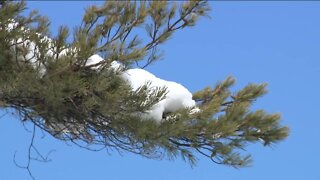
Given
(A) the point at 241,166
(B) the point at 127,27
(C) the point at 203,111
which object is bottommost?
(A) the point at 241,166

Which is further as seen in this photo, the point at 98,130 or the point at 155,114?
the point at 98,130

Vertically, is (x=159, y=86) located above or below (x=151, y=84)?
below

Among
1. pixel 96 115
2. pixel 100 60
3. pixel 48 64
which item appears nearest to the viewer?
pixel 48 64

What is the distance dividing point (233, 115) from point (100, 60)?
0.80m

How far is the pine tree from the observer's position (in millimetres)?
2691

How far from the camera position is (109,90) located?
9.41 feet

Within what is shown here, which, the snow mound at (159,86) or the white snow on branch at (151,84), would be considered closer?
the white snow on branch at (151,84)

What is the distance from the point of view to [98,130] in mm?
3268

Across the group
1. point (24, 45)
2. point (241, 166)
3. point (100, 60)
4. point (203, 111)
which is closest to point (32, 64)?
point (24, 45)

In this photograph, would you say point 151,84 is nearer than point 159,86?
No

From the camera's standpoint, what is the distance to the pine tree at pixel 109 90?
2691 mm

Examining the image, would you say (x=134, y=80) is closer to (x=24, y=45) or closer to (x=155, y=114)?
(x=155, y=114)

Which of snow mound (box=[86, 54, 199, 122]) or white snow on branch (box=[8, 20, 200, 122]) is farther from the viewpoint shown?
snow mound (box=[86, 54, 199, 122])

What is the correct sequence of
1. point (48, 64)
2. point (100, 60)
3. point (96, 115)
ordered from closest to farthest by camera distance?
point (48, 64), point (100, 60), point (96, 115)
